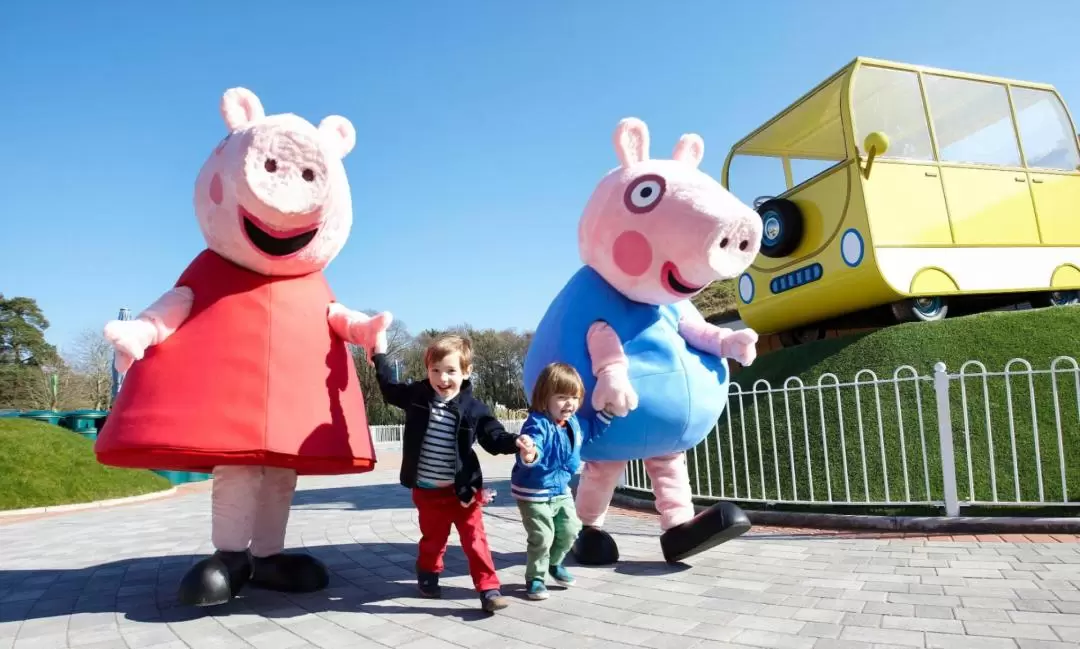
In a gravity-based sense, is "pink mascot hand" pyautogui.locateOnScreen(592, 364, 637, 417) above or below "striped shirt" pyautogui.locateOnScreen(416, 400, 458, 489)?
above

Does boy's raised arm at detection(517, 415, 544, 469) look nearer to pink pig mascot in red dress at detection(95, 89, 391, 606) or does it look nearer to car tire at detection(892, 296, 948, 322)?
pink pig mascot in red dress at detection(95, 89, 391, 606)

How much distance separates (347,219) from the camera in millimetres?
3916

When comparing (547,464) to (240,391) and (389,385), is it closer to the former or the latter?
(389,385)

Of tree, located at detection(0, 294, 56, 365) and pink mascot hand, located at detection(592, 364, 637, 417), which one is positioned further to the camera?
tree, located at detection(0, 294, 56, 365)

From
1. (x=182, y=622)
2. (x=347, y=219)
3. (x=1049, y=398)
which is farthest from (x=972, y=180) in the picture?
(x=182, y=622)

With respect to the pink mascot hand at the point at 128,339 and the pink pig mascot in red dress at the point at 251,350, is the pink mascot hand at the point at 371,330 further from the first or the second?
the pink mascot hand at the point at 128,339

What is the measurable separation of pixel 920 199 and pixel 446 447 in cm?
605

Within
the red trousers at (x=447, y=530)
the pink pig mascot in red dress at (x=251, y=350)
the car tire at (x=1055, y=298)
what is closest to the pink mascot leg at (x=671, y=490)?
the red trousers at (x=447, y=530)

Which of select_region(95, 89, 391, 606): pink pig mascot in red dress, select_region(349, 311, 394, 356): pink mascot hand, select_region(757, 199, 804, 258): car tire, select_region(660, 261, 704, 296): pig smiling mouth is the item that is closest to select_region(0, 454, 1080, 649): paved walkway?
select_region(95, 89, 391, 606): pink pig mascot in red dress

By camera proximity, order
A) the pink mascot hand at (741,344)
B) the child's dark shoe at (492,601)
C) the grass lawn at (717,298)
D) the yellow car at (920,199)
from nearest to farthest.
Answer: the child's dark shoe at (492,601), the pink mascot hand at (741,344), the yellow car at (920,199), the grass lawn at (717,298)

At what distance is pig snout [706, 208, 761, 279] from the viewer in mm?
3889

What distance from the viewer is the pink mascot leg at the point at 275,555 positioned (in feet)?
13.2

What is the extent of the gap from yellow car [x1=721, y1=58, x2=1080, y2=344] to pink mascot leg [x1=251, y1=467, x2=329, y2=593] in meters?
5.78

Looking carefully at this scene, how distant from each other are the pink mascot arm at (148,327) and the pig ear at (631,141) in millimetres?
2635
